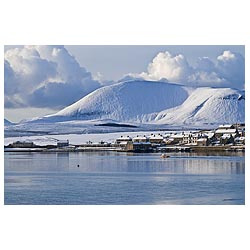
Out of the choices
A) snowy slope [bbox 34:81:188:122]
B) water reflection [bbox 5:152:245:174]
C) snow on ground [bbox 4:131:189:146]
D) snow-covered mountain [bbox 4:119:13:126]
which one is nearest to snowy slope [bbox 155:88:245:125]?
snowy slope [bbox 34:81:188:122]

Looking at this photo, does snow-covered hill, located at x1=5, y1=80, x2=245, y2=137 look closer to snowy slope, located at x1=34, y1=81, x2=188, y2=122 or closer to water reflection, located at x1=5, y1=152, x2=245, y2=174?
snowy slope, located at x1=34, y1=81, x2=188, y2=122

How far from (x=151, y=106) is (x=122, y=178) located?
1171mm

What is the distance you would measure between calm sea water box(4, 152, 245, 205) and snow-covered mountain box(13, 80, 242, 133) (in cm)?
51

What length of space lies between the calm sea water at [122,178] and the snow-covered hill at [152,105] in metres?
0.53

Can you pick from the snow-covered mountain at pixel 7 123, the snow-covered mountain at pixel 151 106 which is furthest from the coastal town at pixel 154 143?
the snow-covered mountain at pixel 7 123

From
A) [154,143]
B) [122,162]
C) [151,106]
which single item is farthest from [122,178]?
[151,106]

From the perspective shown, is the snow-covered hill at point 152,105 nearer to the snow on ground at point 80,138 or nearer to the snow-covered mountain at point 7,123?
the snow on ground at point 80,138

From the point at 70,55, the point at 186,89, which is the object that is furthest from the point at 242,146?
the point at 70,55

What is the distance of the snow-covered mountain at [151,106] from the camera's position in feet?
33.9

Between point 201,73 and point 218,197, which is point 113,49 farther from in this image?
point 218,197

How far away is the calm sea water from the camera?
31.8 feet

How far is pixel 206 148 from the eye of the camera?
10.6 metres

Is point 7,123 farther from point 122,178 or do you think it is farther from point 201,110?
point 201,110
